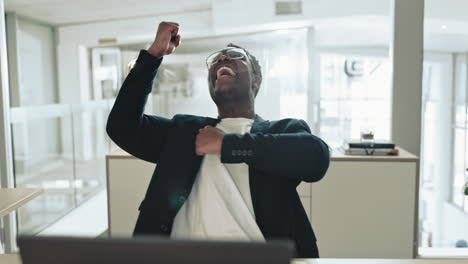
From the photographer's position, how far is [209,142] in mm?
1275

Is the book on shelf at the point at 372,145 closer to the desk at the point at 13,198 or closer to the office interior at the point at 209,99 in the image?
the office interior at the point at 209,99

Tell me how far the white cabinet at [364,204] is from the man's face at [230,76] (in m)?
1.11

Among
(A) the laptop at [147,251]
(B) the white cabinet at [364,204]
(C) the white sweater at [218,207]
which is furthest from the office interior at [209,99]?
(A) the laptop at [147,251]

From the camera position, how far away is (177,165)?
4.46 ft

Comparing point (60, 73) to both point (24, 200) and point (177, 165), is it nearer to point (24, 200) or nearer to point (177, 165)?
point (24, 200)

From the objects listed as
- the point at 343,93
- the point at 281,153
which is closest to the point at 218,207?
the point at 281,153

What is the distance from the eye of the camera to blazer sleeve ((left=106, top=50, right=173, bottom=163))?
4.39 ft

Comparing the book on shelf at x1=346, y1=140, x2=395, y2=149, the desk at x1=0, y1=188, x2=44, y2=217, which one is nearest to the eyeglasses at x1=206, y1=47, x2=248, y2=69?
the desk at x1=0, y1=188, x2=44, y2=217

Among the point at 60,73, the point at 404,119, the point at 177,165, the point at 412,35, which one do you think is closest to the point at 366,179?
the point at 404,119

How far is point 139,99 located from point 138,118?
59 mm

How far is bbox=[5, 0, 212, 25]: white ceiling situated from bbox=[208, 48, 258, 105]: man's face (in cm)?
262

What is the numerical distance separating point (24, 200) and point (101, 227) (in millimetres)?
1976

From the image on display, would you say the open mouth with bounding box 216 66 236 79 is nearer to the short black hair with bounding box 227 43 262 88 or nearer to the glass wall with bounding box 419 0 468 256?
the short black hair with bounding box 227 43 262 88

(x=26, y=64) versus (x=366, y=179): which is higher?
(x=26, y=64)
